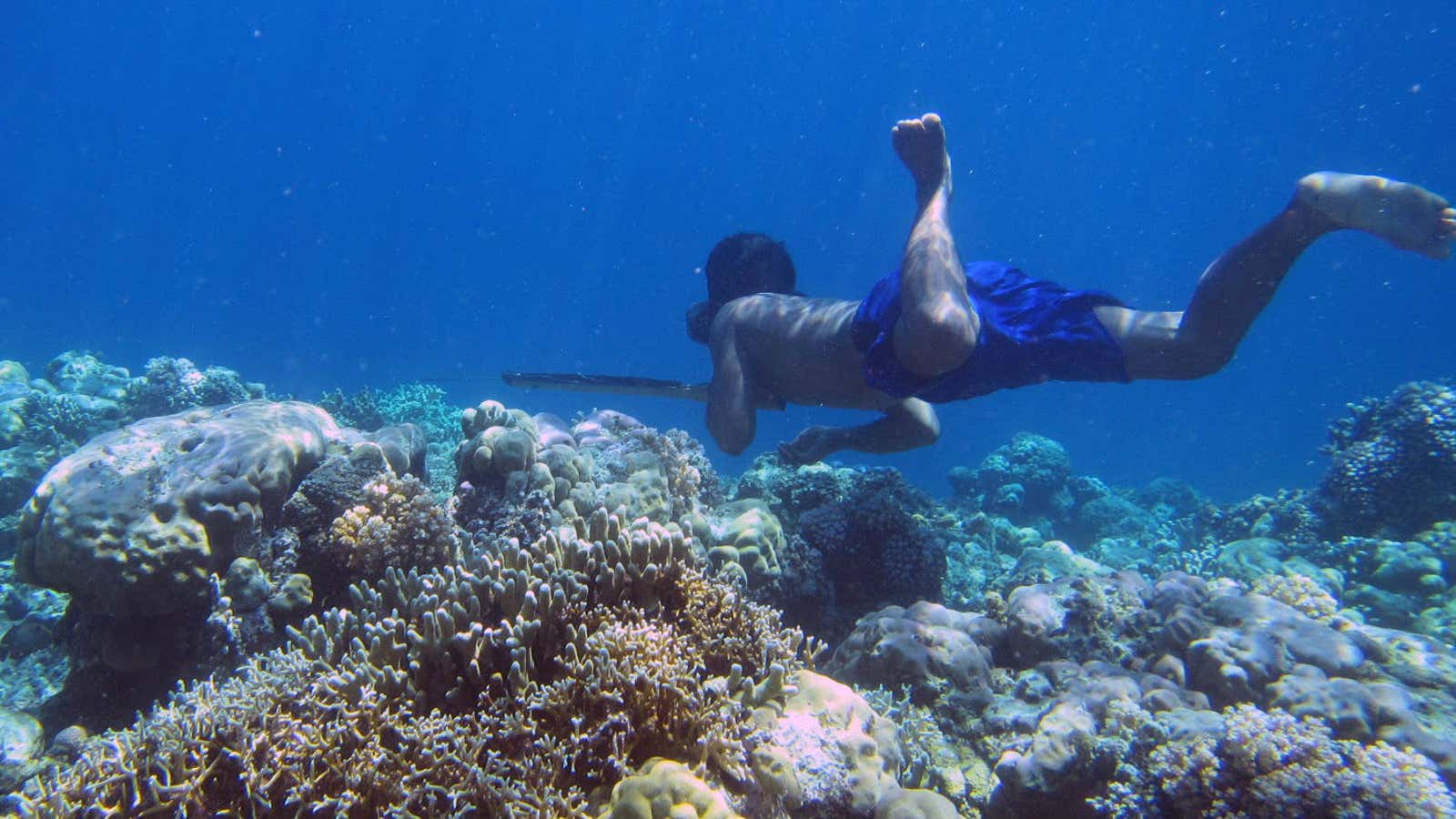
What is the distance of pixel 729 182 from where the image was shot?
125500 millimetres

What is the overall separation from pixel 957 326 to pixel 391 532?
4050 millimetres

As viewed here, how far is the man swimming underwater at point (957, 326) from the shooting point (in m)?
4.46

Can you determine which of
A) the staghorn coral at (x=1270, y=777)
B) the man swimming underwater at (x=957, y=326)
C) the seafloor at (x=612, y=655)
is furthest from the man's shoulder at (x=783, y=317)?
the staghorn coral at (x=1270, y=777)

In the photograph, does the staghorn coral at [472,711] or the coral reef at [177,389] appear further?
the coral reef at [177,389]

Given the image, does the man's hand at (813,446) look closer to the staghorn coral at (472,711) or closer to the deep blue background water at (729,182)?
the staghorn coral at (472,711)

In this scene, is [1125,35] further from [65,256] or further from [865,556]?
[65,256]

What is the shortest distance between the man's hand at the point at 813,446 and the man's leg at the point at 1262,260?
2769 millimetres

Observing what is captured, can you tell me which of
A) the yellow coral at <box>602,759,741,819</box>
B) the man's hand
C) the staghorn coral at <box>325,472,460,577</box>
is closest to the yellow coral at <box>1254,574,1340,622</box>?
the man's hand

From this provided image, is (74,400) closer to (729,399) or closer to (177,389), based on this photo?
(177,389)

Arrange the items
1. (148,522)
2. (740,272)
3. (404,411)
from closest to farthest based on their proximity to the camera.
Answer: (148,522)
(740,272)
(404,411)

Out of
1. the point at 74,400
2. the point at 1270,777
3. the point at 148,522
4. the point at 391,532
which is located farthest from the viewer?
the point at 74,400

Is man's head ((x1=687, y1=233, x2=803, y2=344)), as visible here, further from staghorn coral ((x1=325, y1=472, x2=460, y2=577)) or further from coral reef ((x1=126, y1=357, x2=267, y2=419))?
coral reef ((x1=126, y1=357, x2=267, y2=419))

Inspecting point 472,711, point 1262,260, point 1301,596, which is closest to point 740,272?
point 1262,260

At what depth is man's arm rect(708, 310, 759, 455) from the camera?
20.4 feet
